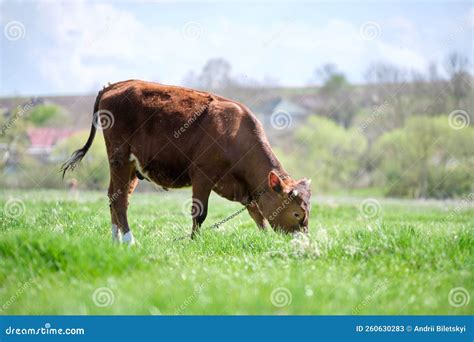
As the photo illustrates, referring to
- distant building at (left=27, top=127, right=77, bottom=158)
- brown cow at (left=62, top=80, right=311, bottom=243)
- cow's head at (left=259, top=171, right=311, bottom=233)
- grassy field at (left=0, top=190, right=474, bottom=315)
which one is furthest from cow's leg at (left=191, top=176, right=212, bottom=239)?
distant building at (left=27, top=127, right=77, bottom=158)

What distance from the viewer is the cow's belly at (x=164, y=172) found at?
372 inches

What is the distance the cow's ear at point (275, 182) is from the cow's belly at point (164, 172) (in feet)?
4.60

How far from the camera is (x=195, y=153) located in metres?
9.29

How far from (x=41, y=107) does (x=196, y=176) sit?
39147 millimetres

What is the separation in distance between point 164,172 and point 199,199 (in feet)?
2.76

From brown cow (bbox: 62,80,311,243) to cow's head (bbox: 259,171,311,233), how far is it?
2 cm

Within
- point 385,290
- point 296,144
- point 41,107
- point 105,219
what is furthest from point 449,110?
point 385,290

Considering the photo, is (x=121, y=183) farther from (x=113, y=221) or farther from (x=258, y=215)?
(x=258, y=215)

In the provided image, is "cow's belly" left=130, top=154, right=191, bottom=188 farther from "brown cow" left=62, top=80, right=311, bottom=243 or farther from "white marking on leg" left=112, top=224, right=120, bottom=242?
"white marking on leg" left=112, top=224, right=120, bottom=242

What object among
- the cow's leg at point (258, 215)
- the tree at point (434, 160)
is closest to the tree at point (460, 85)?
the tree at point (434, 160)

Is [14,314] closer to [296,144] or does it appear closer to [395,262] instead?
[395,262]

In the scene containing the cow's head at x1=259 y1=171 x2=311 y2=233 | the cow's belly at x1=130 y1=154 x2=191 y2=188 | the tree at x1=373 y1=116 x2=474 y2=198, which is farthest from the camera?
the tree at x1=373 y1=116 x2=474 y2=198

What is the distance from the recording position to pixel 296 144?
48.7 metres

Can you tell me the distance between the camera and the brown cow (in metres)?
9.11
